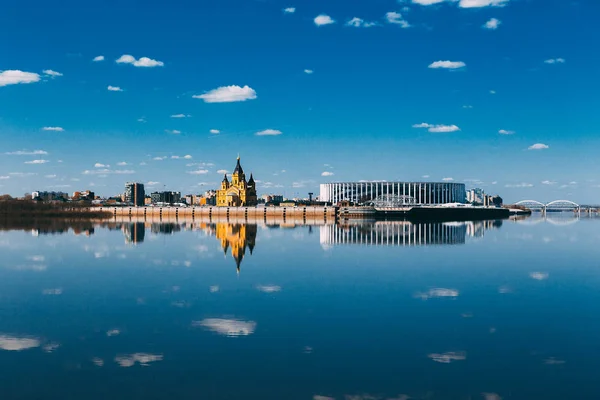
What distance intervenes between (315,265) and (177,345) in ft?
78.7

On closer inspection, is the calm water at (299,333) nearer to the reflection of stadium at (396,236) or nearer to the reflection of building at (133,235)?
the reflection of stadium at (396,236)

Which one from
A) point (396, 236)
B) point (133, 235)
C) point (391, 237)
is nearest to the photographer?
point (391, 237)

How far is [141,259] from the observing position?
1794 inches

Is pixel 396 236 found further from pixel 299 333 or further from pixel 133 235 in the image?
pixel 299 333

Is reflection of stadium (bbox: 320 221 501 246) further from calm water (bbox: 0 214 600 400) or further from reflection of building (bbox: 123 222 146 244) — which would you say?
calm water (bbox: 0 214 600 400)

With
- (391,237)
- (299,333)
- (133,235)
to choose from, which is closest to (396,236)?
(391,237)

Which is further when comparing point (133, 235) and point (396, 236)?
point (133, 235)

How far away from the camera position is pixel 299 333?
20016 mm

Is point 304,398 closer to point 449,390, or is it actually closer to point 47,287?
point 449,390

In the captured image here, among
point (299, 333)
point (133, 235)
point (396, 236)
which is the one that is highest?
point (133, 235)

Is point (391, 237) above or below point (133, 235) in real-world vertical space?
below

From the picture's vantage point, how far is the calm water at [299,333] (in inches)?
571

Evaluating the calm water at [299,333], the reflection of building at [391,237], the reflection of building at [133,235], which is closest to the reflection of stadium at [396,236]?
the reflection of building at [391,237]

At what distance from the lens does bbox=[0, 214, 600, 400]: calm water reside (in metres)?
14.5
